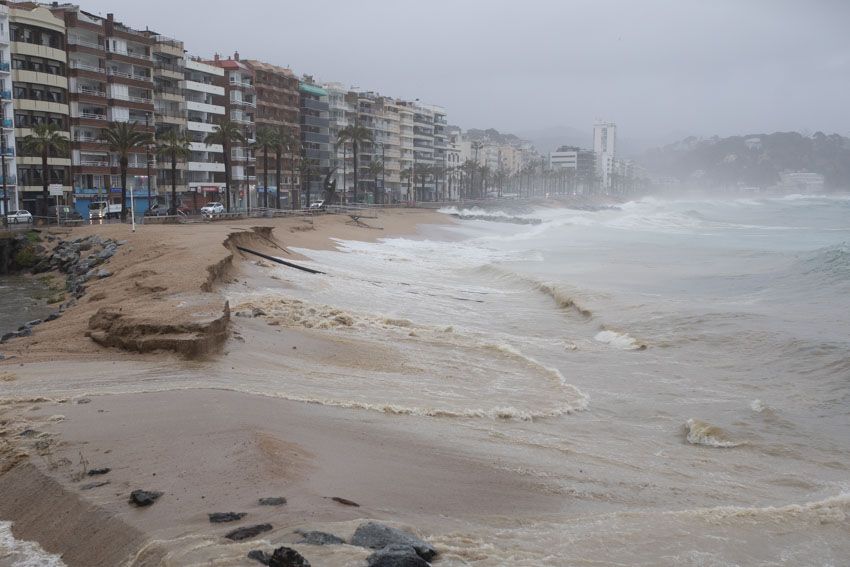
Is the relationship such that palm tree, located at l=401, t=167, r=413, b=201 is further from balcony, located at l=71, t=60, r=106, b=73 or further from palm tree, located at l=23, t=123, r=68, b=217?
palm tree, located at l=23, t=123, r=68, b=217

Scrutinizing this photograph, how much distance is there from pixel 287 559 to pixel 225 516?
110cm

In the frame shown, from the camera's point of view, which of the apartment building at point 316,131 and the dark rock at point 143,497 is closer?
the dark rock at point 143,497

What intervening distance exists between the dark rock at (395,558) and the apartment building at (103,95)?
64.3 metres

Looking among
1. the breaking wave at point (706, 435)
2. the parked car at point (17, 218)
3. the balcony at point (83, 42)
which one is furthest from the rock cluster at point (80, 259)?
the balcony at point (83, 42)

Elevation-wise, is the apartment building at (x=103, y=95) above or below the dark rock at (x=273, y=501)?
above

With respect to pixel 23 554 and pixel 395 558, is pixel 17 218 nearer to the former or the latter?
pixel 23 554

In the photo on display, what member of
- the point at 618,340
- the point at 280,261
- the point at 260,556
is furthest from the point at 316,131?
the point at 260,556

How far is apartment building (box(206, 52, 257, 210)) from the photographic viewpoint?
90.0 metres

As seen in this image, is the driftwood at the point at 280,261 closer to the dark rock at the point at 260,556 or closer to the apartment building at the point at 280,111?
the dark rock at the point at 260,556

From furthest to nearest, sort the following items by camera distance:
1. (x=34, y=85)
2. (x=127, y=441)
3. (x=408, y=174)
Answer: (x=408, y=174)
(x=34, y=85)
(x=127, y=441)

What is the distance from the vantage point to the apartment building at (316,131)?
110562mm

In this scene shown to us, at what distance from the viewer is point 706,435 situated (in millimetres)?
11500

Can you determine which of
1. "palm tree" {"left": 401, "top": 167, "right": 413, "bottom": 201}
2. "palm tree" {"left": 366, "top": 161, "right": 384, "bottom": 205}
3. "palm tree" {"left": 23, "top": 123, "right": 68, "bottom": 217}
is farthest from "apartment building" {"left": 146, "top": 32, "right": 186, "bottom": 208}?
"palm tree" {"left": 401, "top": 167, "right": 413, "bottom": 201}

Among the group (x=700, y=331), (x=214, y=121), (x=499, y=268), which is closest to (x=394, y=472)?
(x=700, y=331)
